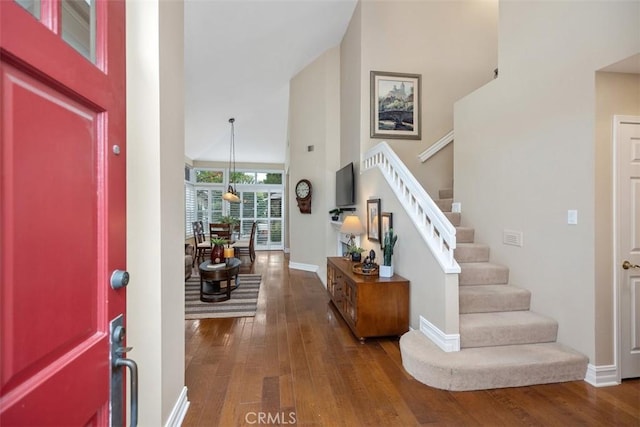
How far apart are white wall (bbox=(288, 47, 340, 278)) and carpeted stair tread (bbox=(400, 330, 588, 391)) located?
365cm

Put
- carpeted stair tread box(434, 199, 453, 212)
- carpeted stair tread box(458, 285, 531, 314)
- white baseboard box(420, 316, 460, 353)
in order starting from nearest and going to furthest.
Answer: white baseboard box(420, 316, 460, 353) < carpeted stair tread box(458, 285, 531, 314) < carpeted stair tread box(434, 199, 453, 212)

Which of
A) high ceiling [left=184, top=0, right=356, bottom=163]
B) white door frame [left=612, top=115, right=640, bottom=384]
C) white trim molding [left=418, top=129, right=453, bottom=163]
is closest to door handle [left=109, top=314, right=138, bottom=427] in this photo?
white door frame [left=612, top=115, right=640, bottom=384]

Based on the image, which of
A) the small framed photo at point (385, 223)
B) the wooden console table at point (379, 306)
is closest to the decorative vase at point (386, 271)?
the wooden console table at point (379, 306)

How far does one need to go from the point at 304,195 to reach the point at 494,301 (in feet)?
13.8

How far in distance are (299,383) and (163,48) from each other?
2373mm

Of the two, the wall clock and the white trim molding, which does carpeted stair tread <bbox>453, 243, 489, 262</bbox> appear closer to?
the white trim molding

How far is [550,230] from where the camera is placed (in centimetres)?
252

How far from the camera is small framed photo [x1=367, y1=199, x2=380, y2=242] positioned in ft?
12.6

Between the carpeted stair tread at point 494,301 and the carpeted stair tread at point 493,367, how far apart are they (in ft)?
1.44

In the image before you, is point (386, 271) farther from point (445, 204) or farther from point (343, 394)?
point (445, 204)

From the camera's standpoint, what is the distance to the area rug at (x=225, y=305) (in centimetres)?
368

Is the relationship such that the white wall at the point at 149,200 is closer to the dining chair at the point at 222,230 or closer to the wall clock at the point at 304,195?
the wall clock at the point at 304,195

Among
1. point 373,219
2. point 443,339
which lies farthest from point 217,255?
point 443,339

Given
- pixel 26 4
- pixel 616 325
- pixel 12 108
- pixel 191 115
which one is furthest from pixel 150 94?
pixel 191 115
